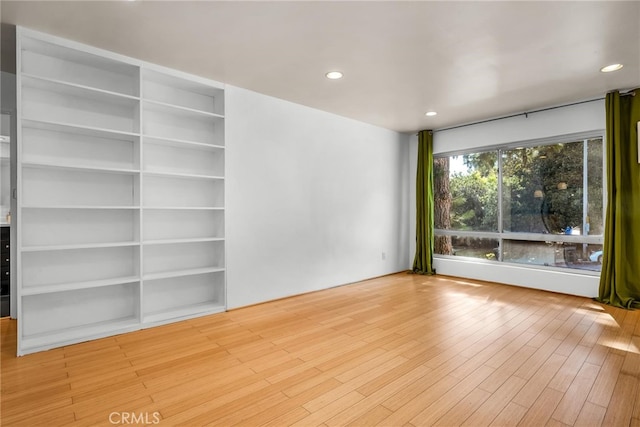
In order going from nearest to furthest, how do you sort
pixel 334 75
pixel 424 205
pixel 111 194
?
pixel 111 194 < pixel 334 75 < pixel 424 205

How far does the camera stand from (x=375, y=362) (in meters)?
2.44

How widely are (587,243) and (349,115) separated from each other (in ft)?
12.1

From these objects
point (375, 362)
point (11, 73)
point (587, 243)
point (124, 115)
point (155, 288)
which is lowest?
point (375, 362)

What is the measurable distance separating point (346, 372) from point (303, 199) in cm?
257

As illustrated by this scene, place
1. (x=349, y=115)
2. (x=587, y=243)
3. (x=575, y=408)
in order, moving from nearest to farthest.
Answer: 1. (x=575, y=408)
2. (x=587, y=243)
3. (x=349, y=115)

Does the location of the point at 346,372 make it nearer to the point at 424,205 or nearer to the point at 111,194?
the point at 111,194

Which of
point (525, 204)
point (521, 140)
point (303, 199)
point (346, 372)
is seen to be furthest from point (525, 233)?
point (346, 372)

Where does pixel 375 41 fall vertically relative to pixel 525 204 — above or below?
above

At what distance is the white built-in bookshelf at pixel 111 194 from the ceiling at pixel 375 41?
14.5 inches

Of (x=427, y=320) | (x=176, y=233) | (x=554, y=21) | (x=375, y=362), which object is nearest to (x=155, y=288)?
(x=176, y=233)

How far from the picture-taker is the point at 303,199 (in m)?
4.45

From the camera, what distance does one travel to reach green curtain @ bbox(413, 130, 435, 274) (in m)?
5.74

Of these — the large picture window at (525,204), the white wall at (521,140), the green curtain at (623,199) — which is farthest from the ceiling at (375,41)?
the large picture window at (525,204)

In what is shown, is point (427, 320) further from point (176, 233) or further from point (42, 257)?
point (42, 257)
